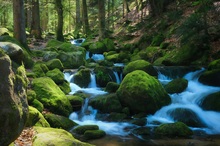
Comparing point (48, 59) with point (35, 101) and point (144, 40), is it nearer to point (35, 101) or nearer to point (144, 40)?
point (35, 101)

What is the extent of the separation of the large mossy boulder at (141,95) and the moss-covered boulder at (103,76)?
9.03ft

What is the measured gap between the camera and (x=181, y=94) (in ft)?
37.8

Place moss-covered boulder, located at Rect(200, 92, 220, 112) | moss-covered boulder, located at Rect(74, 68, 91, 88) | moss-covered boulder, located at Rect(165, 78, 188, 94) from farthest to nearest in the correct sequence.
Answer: moss-covered boulder, located at Rect(74, 68, 91, 88), moss-covered boulder, located at Rect(165, 78, 188, 94), moss-covered boulder, located at Rect(200, 92, 220, 112)

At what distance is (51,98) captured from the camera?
31.4 feet

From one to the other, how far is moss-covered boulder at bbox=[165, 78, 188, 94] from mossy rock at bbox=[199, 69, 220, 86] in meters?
0.97

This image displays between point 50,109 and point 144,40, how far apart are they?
11848 mm

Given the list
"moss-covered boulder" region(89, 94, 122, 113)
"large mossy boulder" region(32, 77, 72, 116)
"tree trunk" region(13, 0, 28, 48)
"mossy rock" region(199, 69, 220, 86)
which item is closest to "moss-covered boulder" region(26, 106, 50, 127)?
"large mossy boulder" region(32, 77, 72, 116)

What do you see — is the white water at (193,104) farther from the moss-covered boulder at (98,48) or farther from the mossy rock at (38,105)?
the moss-covered boulder at (98,48)

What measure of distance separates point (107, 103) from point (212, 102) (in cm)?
392

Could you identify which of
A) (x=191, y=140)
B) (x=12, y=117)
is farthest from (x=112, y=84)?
(x=12, y=117)

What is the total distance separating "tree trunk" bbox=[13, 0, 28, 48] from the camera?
44.4 feet

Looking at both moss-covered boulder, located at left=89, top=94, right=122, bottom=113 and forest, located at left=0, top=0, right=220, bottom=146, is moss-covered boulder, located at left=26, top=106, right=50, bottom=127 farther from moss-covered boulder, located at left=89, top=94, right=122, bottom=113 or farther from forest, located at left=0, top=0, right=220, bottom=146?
moss-covered boulder, located at left=89, top=94, right=122, bottom=113

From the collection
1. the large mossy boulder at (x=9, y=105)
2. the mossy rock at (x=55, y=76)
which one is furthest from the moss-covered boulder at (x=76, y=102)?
the large mossy boulder at (x=9, y=105)

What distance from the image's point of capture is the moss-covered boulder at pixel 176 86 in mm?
11672
